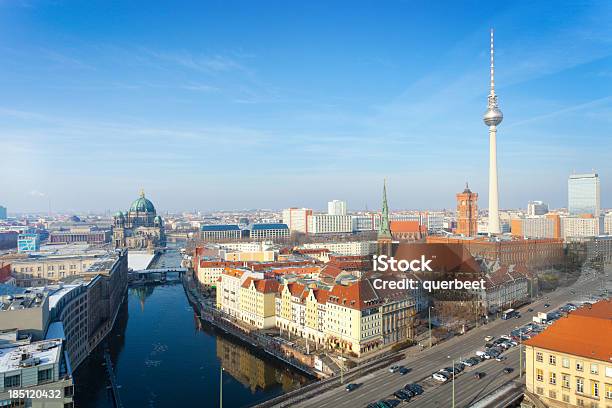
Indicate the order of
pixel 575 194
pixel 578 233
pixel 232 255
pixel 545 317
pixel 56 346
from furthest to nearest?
pixel 575 194 < pixel 578 233 < pixel 232 255 < pixel 545 317 < pixel 56 346

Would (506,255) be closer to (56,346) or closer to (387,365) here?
(387,365)

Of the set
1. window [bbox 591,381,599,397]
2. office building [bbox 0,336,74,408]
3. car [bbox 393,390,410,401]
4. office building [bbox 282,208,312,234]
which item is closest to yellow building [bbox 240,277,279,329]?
car [bbox 393,390,410,401]

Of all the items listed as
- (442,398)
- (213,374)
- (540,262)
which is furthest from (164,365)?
(540,262)

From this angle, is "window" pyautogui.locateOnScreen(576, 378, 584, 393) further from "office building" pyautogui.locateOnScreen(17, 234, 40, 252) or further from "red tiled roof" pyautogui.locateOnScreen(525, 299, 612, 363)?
"office building" pyautogui.locateOnScreen(17, 234, 40, 252)

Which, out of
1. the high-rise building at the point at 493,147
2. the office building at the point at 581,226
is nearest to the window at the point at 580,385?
the high-rise building at the point at 493,147

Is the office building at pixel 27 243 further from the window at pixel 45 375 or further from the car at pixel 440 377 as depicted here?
the car at pixel 440 377

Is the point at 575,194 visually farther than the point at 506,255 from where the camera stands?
Yes

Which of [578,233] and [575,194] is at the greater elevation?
[575,194]
